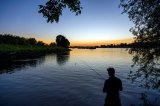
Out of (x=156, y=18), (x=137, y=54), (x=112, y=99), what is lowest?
(x=112, y=99)

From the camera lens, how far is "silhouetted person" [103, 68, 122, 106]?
37.1ft

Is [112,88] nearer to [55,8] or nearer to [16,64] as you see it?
[55,8]

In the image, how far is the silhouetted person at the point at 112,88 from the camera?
37.1ft

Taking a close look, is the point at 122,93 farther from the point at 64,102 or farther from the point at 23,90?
the point at 23,90

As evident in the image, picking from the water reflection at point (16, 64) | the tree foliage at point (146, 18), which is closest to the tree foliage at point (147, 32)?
the tree foliage at point (146, 18)

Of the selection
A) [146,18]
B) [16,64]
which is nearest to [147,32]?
[146,18]

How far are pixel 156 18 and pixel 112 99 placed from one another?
7083 millimetres

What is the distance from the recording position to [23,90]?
27312mm

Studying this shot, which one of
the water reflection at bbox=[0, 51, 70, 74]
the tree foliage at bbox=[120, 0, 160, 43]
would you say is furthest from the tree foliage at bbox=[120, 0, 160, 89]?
the water reflection at bbox=[0, 51, 70, 74]

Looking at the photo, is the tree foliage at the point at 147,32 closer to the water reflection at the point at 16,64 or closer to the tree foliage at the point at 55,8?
the tree foliage at the point at 55,8

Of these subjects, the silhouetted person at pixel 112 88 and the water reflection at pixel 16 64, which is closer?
the silhouetted person at pixel 112 88

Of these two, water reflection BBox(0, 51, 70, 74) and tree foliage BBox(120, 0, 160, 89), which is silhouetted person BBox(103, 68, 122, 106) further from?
water reflection BBox(0, 51, 70, 74)

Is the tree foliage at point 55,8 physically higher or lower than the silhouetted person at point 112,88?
higher

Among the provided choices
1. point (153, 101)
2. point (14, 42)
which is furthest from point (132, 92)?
point (14, 42)
